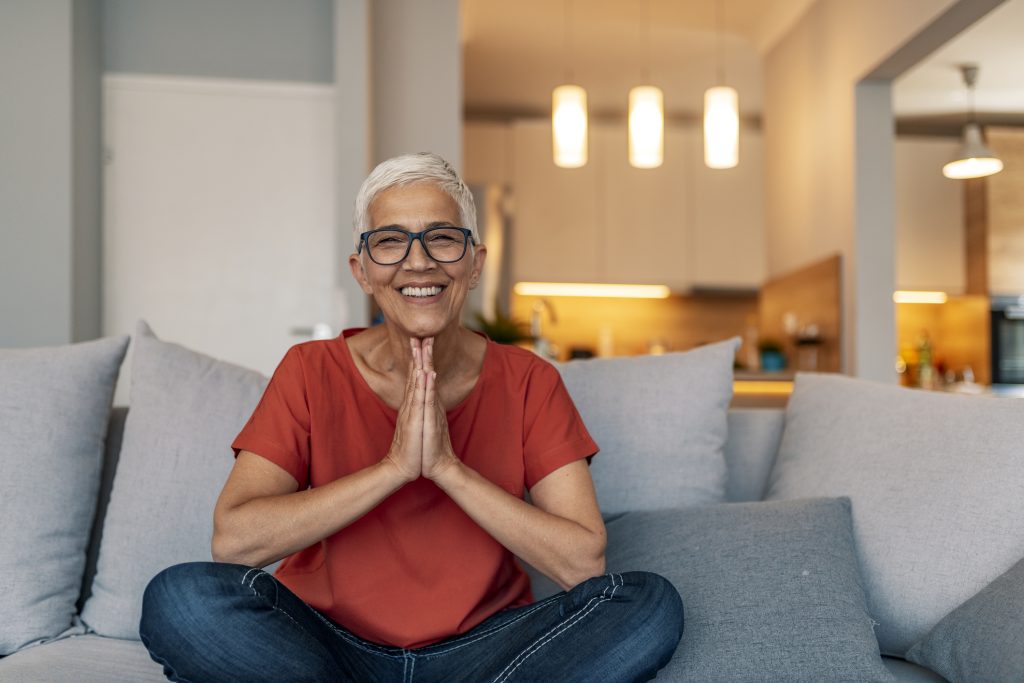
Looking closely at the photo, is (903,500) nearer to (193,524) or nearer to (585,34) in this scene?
(193,524)

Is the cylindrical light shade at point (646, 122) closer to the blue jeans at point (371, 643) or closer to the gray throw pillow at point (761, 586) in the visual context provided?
the gray throw pillow at point (761, 586)

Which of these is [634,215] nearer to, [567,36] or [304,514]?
[567,36]

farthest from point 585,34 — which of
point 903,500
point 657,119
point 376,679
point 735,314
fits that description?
point 376,679

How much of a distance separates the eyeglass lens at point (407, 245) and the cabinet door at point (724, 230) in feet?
17.2

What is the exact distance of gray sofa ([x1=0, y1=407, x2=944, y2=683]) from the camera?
1.38 metres

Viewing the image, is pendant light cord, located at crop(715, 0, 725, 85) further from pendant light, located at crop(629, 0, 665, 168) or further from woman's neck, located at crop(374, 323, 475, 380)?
woman's neck, located at crop(374, 323, 475, 380)

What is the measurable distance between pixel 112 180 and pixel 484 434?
317 centimetres

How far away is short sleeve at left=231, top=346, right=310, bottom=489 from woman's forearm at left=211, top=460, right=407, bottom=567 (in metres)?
0.10

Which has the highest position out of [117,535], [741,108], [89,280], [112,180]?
[741,108]

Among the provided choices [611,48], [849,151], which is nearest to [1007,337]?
[849,151]

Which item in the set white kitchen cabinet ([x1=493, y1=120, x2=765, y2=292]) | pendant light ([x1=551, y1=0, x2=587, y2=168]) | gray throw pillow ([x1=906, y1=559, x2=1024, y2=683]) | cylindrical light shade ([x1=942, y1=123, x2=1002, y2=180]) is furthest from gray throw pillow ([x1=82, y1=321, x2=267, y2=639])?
white kitchen cabinet ([x1=493, y1=120, x2=765, y2=292])

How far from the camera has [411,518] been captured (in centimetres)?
146

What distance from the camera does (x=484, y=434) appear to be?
1531mm

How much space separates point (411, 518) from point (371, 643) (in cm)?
20
